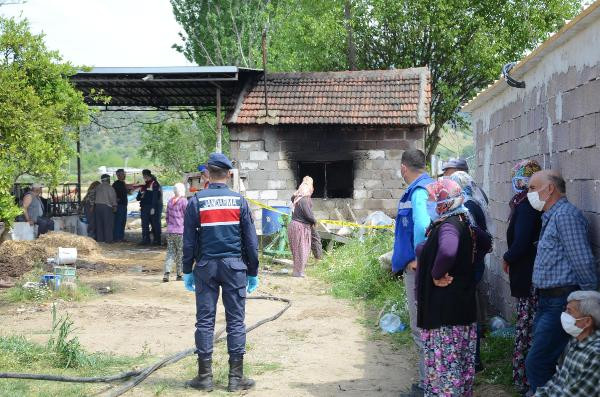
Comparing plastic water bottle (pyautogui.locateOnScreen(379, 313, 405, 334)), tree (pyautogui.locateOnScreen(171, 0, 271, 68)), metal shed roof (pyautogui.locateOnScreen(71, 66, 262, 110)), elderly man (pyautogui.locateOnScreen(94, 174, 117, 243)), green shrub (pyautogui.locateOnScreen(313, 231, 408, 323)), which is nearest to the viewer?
plastic water bottle (pyautogui.locateOnScreen(379, 313, 405, 334))

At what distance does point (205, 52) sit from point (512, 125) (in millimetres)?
21636

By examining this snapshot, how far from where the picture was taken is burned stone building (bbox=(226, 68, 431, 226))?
16078mm

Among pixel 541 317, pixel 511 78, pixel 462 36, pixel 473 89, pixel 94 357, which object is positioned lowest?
pixel 94 357

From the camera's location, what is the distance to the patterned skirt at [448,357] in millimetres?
4934

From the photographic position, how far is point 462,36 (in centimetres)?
2506

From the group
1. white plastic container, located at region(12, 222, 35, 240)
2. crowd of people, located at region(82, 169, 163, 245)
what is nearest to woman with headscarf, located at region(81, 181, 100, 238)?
crowd of people, located at region(82, 169, 163, 245)

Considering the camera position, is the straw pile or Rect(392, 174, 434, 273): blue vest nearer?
Rect(392, 174, 434, 273): blue vest

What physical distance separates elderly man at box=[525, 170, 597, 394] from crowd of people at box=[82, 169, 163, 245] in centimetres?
1457

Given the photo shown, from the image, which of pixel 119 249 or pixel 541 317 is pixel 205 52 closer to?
pixel 119 249

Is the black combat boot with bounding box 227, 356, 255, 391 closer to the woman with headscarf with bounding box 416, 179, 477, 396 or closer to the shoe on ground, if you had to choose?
the shoe on ground

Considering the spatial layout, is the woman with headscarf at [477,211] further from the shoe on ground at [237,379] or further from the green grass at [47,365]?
the green grass at [47,365]

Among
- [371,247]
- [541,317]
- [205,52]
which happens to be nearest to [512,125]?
[541,317]

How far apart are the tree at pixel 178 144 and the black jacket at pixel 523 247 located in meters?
25.1

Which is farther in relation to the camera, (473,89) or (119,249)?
(473,89)
